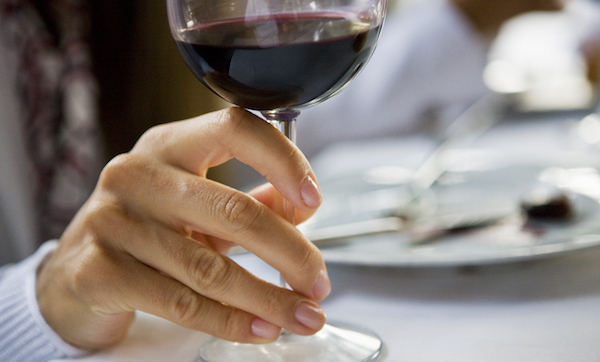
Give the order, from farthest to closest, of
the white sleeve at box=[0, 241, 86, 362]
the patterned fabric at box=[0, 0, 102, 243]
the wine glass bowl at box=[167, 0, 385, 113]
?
the patterned fabric at box=[0, 0, 102, 243] → the white sleeve at box=[0, 241, 86, 362] → the wine glass bowl at box=[167, 0, 385, 113]

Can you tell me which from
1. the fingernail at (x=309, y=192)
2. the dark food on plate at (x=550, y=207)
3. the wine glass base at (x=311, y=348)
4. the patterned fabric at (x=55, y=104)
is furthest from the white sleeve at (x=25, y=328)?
the patterned fabric at (x=55, y=104)

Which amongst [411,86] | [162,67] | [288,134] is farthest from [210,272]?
[162,67]

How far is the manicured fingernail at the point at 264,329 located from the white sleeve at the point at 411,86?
1295mm

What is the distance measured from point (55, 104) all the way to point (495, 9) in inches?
64.6

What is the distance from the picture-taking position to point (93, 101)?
2160 mm

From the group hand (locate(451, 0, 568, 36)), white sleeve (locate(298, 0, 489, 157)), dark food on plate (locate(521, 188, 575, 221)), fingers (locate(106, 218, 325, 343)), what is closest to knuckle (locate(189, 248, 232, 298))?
fingers (locate(106, 218, 325, 343))

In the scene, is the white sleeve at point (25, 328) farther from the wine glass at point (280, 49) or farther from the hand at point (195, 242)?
the wine glass at point (280, 49)

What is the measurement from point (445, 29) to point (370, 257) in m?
1.38

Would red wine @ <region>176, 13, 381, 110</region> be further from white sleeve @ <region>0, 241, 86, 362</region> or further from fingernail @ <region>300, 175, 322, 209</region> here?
white sleeve @ <region>0, 241, 86, 362</region>

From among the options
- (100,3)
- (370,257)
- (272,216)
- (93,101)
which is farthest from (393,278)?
(100,3)

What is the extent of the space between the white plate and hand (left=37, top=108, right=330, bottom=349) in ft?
0.40

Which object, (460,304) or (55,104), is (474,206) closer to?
(460,304)

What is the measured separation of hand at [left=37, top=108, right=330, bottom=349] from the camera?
0.44 metres

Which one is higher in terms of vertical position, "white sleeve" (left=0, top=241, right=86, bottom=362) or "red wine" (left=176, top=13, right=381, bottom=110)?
"red wine" (left=176, top=13, right=381, bottom=110)
